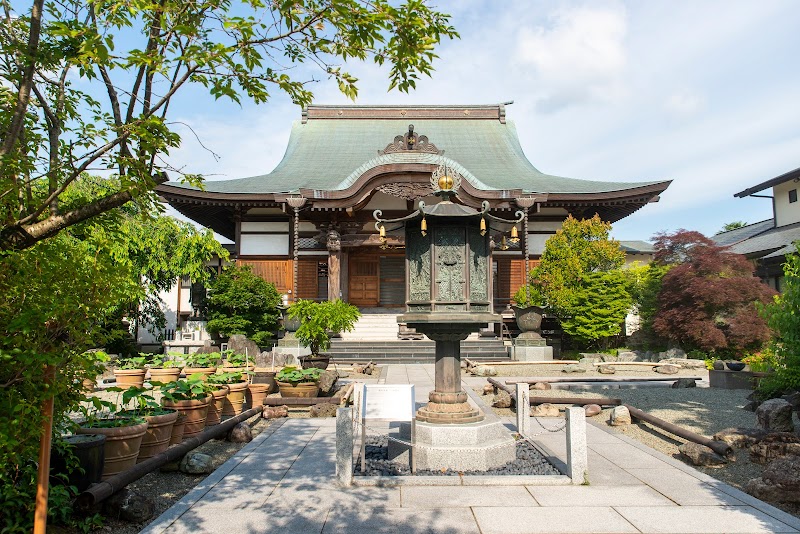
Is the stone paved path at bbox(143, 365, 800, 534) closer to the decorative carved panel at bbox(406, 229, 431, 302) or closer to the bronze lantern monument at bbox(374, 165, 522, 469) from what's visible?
the bronze lantern monument at bbox(374, 165, 522, 469)

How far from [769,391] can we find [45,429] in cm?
1017

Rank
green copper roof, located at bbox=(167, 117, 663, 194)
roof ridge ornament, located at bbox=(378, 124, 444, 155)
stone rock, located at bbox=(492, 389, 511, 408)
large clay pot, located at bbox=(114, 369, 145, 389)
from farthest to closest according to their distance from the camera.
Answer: roof ridge ornament, located at bbox=(378, 124, 444, 155)
green copper roof, located at bbox=(167, 117, 663, 194)
large clay pot, located at bbox=(114, 369, 145, 389)
stone rock, located at bbox=(492, 389, 511, 408)

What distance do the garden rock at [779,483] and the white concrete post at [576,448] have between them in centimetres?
145

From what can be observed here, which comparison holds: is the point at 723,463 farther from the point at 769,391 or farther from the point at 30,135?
the point at 30,135

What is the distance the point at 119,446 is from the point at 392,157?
16.7 m

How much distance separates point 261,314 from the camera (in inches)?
698

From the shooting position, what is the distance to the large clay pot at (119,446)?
4582 mm

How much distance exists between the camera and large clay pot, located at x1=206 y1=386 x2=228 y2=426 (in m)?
7.51

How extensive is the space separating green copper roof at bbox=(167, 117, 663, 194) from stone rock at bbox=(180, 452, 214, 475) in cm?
1440

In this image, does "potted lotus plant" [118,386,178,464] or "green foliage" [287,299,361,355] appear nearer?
Answer: "potted lotus plant" [118,386,178,464]

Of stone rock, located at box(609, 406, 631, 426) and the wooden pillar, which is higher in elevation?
the wooden pillar

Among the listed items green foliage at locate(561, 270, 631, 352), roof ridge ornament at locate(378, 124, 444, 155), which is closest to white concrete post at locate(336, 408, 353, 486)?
green foliage at locate(561, 270, 631, 352)

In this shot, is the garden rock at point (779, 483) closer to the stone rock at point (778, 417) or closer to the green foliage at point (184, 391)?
the stone rock at point (778, 417)

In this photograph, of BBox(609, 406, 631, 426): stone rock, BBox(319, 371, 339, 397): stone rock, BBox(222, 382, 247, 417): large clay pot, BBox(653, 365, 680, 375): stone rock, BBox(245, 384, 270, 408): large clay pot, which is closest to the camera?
BBox(609, 406, 631, 426): stone rock
